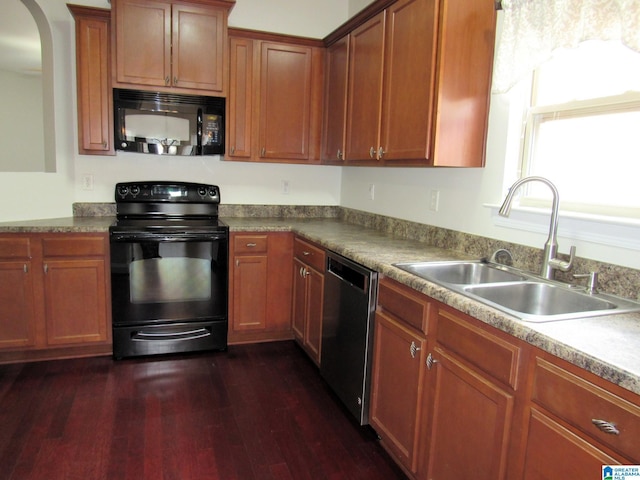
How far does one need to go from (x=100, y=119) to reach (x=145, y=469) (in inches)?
89.2

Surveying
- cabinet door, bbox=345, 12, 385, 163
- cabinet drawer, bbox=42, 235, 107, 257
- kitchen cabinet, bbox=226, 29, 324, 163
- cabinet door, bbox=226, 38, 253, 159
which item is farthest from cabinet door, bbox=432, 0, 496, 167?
cabinet drawer, bbox=42, 235, 107, 257

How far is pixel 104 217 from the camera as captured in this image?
133 inches

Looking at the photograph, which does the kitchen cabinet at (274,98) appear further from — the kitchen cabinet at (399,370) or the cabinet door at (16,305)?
the kitchen cabinet at (399,370)

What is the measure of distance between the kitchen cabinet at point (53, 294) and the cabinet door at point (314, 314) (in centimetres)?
131

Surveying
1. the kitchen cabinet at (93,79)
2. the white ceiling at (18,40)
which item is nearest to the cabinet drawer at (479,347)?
the kitchen cabinet at (93,79)

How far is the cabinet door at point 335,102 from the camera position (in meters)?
3.14

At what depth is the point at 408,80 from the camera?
91.0 inches

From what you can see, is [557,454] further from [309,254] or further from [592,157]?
[309,254]

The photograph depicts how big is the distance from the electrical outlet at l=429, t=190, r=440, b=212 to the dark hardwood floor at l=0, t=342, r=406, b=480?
1.24 m

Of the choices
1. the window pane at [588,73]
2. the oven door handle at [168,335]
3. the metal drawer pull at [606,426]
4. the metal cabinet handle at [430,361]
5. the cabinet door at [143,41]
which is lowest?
the oven door handle at [168,335]

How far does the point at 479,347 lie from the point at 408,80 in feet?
4.69
